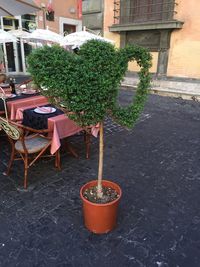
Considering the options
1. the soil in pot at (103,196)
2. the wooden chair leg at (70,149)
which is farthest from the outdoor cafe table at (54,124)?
the soil in pot at (103,196)

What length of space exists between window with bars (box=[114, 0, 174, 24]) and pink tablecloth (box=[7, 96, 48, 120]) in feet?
23.8

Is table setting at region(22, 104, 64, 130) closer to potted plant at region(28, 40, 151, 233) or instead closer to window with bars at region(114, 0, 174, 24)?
potted plant at region(28, 40, 151, 233)

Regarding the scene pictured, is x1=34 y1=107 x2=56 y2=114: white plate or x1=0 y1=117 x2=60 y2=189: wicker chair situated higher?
x1=34 y1=107 x2=56 y2=114: white plate

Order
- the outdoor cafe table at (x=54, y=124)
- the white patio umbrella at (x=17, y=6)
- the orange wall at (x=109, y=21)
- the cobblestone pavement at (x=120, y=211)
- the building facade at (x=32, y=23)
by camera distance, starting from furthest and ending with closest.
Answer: the building facade at (x=32, y=23) < the orange wall at (x=109, y=21) < the white patio umbrella at (x=17, y=6) < the outdoor cafe table at (x=54, y=124) < the cobblestone pavement at (x=120, y=211)

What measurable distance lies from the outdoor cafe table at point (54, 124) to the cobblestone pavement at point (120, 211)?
486 mm

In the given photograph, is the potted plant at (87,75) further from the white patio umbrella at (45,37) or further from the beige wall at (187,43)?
the beige wall at (187,43)

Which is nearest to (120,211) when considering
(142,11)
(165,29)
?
(165,29)

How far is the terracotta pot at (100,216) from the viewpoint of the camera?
7.49 ft

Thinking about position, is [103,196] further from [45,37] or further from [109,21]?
[109,21]

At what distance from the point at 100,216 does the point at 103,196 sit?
0.19 m

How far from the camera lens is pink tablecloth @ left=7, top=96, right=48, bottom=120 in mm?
4180

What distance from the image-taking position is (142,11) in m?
10.3

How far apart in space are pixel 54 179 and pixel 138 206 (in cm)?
117

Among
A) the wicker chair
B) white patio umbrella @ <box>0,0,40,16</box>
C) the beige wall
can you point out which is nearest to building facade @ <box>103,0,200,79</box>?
the beige wall
